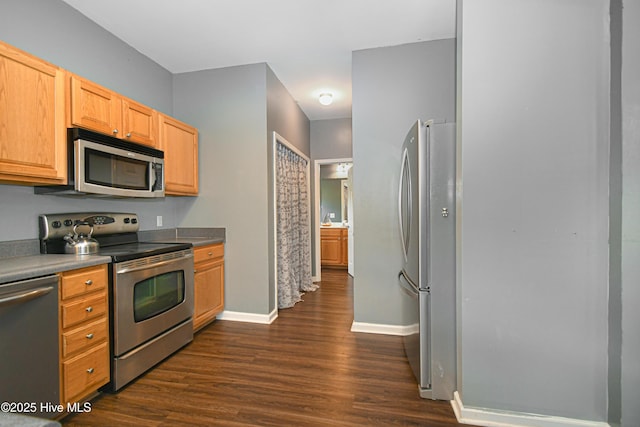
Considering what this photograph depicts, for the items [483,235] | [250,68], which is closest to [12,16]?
[250,68]

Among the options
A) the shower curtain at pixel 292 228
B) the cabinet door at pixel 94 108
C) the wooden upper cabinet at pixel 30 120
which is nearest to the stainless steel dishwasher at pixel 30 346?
the wooden upper cabinet at pixel 30 120

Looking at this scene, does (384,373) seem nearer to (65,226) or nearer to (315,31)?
(65,226)

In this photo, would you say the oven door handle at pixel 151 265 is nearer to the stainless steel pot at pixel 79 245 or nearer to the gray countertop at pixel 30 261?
the gray countertop at pixel 30 261

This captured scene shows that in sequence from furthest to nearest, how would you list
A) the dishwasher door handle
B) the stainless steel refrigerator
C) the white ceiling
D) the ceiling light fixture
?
the ceiling light fixture
the white ceiling
the stainless steel refrigerator
the dishwasher door handle

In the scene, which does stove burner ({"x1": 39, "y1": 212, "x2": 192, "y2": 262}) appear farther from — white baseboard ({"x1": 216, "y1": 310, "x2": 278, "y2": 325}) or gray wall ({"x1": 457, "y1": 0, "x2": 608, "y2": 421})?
gray wall ({"x1": 457, "y1": 0, "x2": 608, "y2": 421})

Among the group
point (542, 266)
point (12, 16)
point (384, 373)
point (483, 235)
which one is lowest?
point (384, 373)

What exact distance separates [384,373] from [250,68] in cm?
327

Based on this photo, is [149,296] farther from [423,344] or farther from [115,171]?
[423,344]

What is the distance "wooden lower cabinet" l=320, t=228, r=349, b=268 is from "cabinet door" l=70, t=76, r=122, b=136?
4.50 meters

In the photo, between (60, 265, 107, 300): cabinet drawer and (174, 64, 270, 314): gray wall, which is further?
(174, 64, 270, 314): gray wall

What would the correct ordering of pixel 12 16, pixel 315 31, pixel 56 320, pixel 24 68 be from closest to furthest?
pixel 56 320 → pixel 24 68 → pixel 12 16 → pixel 315 31

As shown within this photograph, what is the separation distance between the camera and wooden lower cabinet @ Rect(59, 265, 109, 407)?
1.64 meters

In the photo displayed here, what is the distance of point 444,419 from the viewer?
169 centimetres

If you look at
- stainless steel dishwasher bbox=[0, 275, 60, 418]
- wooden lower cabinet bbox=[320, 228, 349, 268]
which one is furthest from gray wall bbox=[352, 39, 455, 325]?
wooden lower cabinet bbox=[320, 228, 349, 268]
